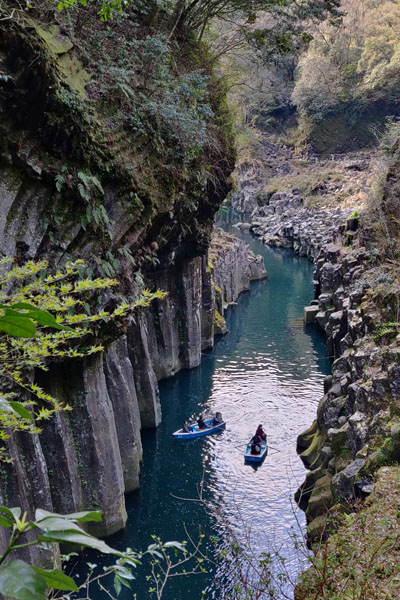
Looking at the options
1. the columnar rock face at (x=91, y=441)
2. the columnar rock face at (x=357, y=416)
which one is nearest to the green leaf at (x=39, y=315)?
the columnar rock face at (x=357, y=416)

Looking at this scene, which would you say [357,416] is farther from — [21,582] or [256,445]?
[21,582]

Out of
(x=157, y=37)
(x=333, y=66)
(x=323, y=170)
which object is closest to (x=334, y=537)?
(x=157, y=37)

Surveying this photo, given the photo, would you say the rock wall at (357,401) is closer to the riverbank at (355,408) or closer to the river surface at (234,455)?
the riverbank at (355,408)

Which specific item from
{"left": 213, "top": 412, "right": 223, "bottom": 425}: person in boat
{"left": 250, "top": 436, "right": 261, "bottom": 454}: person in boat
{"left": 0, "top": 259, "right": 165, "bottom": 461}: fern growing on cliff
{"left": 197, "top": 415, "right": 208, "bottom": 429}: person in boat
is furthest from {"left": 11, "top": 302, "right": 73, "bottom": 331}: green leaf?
{"left": 213, "top": 412, "right": 223, "bottom": 425}: person in boat

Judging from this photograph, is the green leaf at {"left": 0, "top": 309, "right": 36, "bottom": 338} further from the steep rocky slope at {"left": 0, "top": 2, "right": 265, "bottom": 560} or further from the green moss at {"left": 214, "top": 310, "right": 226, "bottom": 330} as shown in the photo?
the green moss at {"left": 214, "top": 310, "right": 226, "bottom": 330}

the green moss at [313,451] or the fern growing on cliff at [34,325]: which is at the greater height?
the fern growing on cliff at [34,325]
